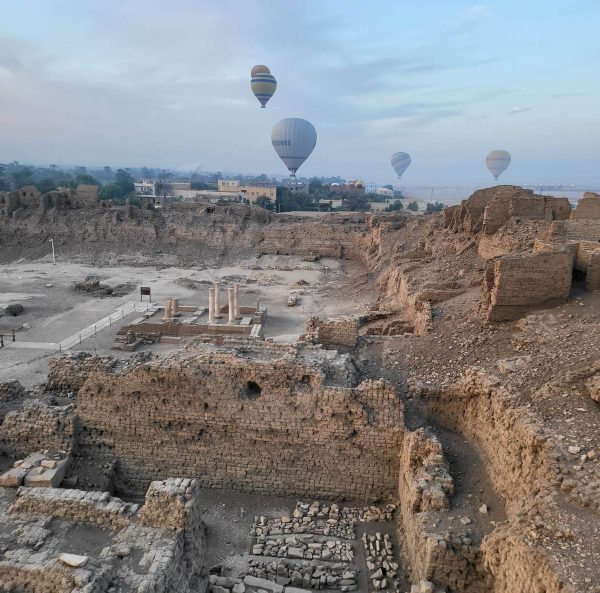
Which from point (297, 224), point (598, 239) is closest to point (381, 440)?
point (598, 239)

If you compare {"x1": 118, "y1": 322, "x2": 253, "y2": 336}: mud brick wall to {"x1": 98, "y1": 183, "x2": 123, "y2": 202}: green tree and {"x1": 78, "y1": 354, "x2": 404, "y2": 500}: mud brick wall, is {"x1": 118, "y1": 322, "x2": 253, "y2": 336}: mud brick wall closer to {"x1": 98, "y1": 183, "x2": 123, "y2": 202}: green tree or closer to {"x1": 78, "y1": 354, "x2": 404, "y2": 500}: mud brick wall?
{"x1": 78, "y1": 354, "x2": 404, "y2": 500}: mud brick wall

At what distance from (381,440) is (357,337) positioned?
400 cm

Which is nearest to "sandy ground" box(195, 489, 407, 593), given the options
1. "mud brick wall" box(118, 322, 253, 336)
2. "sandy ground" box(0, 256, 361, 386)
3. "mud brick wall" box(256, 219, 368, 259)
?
"sandy ground" box(0, 256, 361, 386)

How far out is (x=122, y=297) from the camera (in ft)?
95.9

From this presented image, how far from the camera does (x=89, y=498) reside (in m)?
8.06

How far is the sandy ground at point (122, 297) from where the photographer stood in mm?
21109

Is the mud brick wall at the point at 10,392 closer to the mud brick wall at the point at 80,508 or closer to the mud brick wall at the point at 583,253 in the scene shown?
the mud brick wall at the point at 80,508

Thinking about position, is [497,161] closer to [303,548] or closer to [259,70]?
[259,70]

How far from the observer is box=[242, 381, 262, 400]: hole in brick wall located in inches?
414

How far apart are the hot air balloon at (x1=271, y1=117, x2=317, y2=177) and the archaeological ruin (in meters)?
102

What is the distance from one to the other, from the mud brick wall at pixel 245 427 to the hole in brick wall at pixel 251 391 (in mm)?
23

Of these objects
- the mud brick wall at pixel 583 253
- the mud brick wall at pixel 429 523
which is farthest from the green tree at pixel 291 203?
the mud brick wall at pixel 429 523

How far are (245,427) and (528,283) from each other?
24.7 ft

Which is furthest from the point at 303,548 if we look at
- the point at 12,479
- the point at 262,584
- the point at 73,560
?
the point at 12,479
